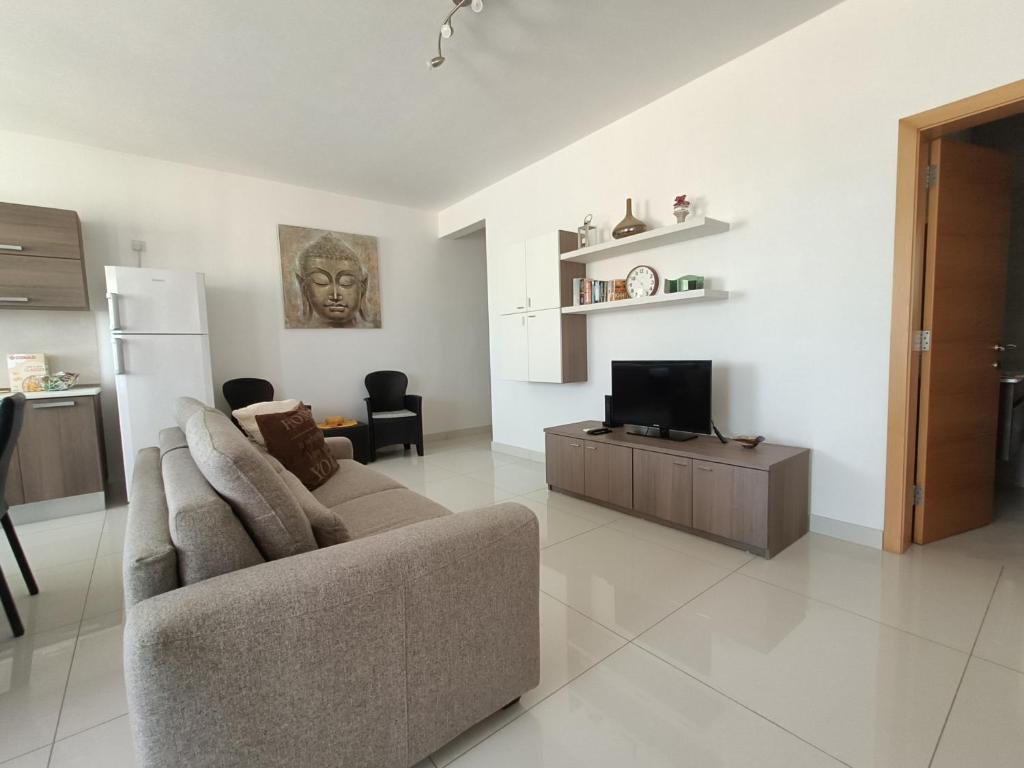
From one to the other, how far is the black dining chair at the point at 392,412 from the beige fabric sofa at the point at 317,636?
10.7ft

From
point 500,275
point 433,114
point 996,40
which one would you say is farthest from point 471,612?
point 500,275

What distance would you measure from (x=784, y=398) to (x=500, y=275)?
2.69 meters

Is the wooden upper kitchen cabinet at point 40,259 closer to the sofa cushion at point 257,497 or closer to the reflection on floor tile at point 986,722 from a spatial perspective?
the sofa cushion at point 257,497

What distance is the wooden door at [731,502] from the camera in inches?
87.7

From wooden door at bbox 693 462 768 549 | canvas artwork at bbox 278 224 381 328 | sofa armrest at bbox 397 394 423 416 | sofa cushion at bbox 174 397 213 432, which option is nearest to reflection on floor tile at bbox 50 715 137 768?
sofa cushion at bbox 174 397 213 432

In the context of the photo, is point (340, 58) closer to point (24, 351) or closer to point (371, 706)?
point (371, 706)

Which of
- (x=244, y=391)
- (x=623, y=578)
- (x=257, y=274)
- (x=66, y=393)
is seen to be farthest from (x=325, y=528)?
(x=257, y=274)

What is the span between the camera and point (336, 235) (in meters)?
4.71

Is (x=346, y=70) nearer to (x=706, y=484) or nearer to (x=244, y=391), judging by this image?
(x=244, y=391)

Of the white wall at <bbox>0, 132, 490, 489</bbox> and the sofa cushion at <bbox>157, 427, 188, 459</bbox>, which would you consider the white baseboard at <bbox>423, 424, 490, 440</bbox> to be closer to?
the white wall at <bbox>0, 132, 490, 489</bbox>

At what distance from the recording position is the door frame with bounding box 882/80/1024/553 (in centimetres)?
210

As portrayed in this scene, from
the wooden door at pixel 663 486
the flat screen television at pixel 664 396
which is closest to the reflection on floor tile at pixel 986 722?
the wooden door at pixel 663 486

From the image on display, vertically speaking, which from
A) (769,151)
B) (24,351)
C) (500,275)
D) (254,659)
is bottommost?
(254,659)

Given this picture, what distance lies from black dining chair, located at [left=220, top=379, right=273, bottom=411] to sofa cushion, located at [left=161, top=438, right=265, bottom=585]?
3.45 metres
